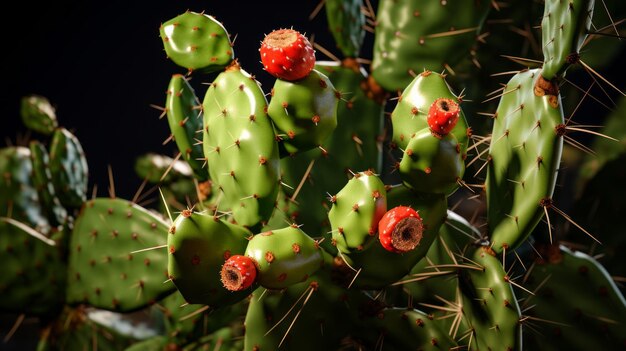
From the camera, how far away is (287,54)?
0.94 metres

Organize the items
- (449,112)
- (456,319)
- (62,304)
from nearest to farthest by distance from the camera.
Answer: (449,112) → (456,319) → (62,304)

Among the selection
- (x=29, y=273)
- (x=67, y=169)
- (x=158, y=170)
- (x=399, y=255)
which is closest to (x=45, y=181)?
→ (x=67, y=169)

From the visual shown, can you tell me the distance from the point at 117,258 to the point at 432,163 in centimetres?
76

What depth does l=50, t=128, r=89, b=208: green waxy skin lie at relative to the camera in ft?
4.93

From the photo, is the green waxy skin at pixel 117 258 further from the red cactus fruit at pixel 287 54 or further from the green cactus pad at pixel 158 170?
the red cactus fruit at pixel 287 54

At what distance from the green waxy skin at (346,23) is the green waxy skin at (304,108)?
1.19 feet

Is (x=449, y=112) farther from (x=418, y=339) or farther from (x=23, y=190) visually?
(x=23, y=190)

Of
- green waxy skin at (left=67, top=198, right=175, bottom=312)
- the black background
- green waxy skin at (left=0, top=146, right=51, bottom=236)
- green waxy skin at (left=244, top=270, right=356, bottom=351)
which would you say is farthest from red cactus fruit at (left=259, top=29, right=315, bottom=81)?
the black background

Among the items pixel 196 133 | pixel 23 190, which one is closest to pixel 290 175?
pixel 196 133

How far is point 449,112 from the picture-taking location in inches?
35.6

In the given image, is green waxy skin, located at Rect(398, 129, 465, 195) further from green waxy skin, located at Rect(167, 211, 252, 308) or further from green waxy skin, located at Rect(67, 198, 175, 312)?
green waxy skin, located at Rect(67, 198, 175, 312)

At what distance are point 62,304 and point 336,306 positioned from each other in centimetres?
75

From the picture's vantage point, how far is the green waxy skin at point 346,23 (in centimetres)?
135

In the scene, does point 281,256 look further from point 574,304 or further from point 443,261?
point 574,304
